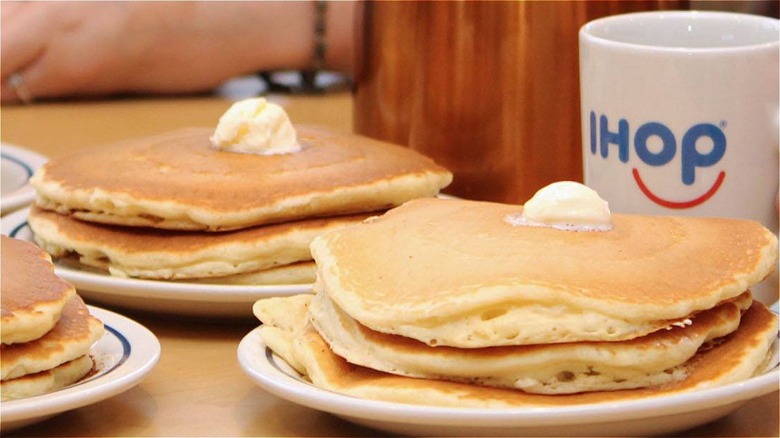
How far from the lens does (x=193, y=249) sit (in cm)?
94

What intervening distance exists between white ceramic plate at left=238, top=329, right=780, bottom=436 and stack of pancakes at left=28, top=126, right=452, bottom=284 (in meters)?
0.26

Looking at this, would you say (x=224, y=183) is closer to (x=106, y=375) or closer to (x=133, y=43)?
(x=106, y=375)

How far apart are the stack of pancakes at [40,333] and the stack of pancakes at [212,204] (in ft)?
0.58

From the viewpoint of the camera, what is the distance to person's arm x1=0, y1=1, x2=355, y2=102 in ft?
6.34

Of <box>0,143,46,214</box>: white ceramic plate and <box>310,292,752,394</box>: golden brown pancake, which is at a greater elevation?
<box>310,292,752,394</box>: golden brown pancake

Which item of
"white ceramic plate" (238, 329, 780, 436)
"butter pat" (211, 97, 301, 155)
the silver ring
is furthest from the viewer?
the silver ring

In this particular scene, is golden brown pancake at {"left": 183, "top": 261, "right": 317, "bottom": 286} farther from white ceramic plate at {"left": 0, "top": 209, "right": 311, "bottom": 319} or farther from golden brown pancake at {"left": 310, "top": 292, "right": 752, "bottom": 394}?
golden brown pancake at {"left": 310, "top": 292, "right": 752, "bottom": 394}

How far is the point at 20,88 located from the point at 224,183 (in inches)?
41.2

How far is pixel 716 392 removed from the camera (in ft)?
2.14

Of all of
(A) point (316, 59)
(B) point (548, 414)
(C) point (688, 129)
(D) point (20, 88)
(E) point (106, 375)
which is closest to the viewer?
(B) point (548, 414)

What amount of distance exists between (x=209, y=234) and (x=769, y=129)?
42 cm

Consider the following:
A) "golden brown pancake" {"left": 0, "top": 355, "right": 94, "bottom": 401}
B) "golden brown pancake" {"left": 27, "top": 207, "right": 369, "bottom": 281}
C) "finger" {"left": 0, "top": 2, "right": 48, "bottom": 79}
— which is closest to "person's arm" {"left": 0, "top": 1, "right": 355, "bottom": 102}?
"finger" {"left": 0, "top": 2, "right": 48, "bottom": 79}

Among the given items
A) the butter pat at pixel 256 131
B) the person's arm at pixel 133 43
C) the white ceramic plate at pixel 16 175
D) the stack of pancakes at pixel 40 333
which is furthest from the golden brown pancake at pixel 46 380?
the person's arm at pixel 133 43

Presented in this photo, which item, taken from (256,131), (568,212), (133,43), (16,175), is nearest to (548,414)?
(568,212)
